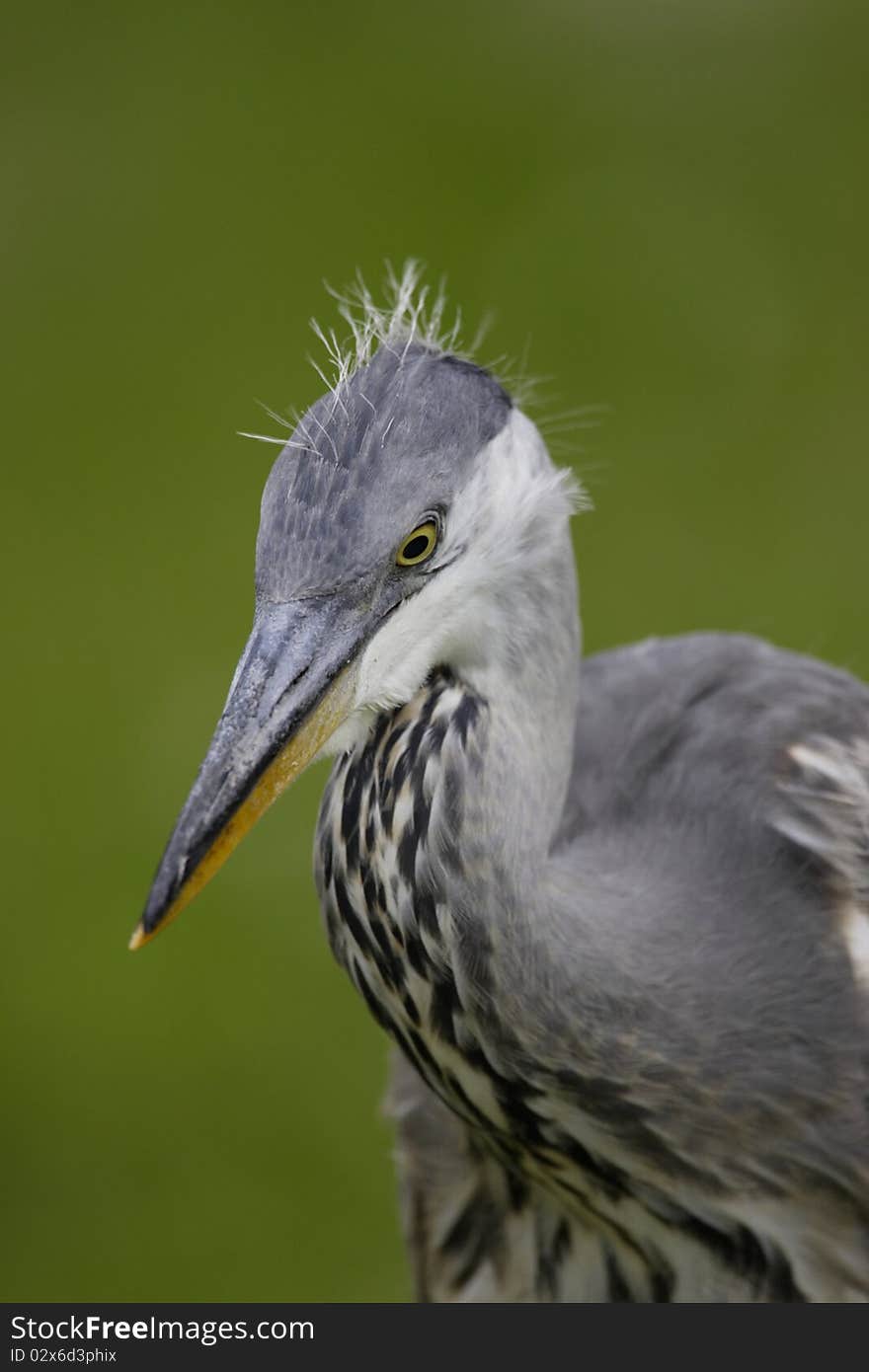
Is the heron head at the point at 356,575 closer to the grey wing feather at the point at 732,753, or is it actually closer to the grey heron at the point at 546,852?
the grey heron at the point at 546,852

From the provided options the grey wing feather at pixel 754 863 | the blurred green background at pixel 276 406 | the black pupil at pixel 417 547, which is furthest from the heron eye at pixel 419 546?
the blurred green background at pixel 276 406

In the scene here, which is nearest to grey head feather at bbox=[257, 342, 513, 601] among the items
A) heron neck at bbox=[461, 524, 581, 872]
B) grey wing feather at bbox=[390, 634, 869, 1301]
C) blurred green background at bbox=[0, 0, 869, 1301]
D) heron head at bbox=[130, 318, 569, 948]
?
heron head at bbox=[130, 318, 569, 948]

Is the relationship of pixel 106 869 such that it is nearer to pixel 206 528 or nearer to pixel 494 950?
pixel 206 528

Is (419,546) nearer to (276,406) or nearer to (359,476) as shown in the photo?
(359,476)

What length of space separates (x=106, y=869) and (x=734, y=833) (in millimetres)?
1539

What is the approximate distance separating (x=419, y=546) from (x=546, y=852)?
0.86ft

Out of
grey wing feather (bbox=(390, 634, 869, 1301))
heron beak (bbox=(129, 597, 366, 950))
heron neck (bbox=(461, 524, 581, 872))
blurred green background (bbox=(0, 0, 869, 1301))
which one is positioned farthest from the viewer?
blurred green background (bbox=(0, 0, 869, 1301))

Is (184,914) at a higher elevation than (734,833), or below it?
below

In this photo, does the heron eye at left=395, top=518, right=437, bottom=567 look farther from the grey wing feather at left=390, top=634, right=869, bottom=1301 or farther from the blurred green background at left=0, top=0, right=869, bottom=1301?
the blurred green background at left=0, top=0, right=869, bottom=1301

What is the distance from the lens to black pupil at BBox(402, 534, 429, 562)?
119cm

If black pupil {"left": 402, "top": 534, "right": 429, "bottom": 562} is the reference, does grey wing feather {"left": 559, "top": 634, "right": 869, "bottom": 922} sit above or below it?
below

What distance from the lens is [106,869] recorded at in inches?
108

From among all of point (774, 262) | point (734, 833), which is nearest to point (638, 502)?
point (774, 262)

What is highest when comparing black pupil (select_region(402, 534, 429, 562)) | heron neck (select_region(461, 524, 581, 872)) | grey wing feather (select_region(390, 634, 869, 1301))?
black pupil (select_region(402, 534, 429, 562))
